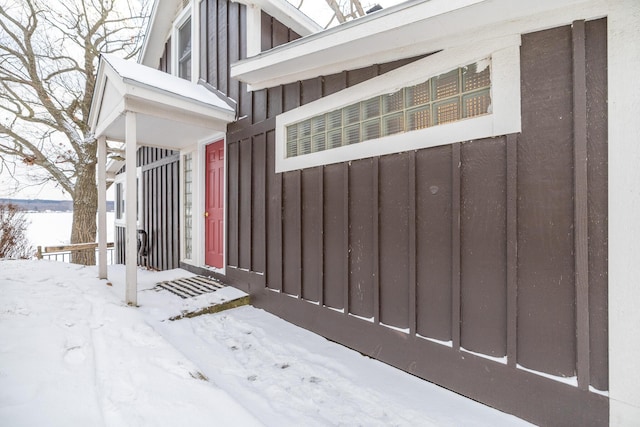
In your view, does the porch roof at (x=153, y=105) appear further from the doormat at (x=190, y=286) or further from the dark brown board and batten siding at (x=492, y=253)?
the doormat at (x=190, y=286)

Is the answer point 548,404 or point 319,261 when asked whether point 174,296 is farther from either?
point 548,404

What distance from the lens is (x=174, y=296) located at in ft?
13.4

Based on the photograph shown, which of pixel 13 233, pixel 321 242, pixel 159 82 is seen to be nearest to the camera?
pixel 321 242

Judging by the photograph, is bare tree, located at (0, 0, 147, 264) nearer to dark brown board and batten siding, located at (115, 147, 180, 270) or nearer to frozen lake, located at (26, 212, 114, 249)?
frozen lake, located at (26, 212, 114, 249)

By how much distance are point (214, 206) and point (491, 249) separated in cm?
414

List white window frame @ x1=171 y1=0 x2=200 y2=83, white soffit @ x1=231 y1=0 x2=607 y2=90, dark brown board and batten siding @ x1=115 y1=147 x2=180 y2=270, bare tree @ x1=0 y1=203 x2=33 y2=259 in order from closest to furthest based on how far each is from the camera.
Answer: white soffit @ x1=231 y1=0 x2=607 y2=90, white window frame @ x1=171 y1=0 x2=200 y2=83, dark brown board and batten siding @ x1=115 y1=147 x2=180 y2=270, bare tree @ x1=0 y1=203 x2=33 y2=259

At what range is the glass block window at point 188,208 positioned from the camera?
5520 millimetres

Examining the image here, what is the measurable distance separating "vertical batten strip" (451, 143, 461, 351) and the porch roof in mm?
3319

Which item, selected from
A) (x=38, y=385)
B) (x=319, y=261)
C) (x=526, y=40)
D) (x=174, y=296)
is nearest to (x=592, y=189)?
(x=526, y=40)

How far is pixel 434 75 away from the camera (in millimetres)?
2354

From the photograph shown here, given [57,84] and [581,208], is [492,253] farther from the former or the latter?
[57,84]

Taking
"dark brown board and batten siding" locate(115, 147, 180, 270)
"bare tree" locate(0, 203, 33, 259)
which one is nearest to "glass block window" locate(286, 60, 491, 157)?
"dark brown board and batten siding" locate(115, 147, 180, 270)
